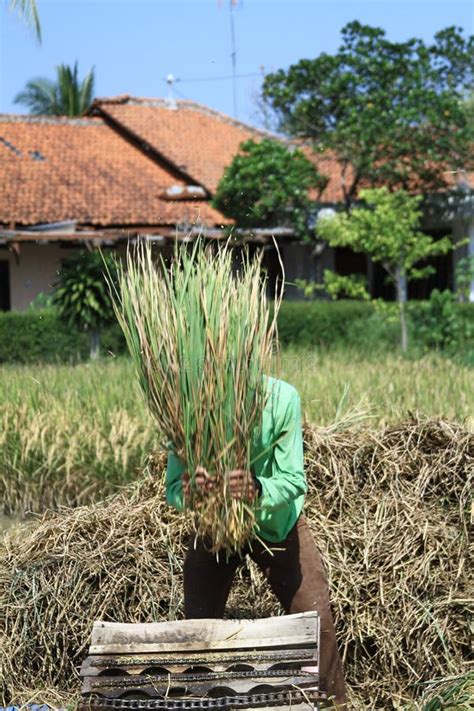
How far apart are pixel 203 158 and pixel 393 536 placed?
2121cm

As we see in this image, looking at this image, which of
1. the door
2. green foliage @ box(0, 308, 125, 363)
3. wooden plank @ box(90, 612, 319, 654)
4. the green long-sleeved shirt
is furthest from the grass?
the door

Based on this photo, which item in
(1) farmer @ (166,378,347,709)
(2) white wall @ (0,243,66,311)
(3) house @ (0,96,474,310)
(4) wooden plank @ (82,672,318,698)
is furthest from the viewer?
(2) white wall @ (0,243,66,311)

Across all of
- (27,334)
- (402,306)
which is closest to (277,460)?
(402,306)

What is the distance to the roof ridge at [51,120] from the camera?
25.3 m

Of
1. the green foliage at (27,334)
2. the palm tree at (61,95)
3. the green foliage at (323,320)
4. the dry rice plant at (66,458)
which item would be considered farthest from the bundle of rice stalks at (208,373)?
the palm tree at (61,95)

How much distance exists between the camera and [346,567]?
4270mm

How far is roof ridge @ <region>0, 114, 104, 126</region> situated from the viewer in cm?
2530

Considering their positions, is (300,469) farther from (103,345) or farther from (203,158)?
(203,158)

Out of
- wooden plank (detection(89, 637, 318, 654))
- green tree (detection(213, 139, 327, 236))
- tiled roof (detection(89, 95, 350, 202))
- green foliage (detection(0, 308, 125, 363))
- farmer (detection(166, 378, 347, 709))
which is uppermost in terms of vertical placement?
tiled roof (detection(89, 95, 350, 202))

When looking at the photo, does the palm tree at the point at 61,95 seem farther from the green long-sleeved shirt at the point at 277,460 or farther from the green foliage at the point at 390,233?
the green long-sleeved shirt at the point at 277,460

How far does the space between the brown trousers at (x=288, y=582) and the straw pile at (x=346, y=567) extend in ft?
2.16

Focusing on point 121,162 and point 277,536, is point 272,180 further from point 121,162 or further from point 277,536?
point 277,536

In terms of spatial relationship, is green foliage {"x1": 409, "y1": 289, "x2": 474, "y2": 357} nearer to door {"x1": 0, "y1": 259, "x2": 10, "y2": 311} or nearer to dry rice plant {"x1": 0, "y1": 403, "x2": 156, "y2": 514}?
dry rice plant {"x1": 0, "y1": 403, "x2": 156, "y2": 514}

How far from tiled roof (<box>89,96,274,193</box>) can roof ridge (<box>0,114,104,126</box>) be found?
396mm
